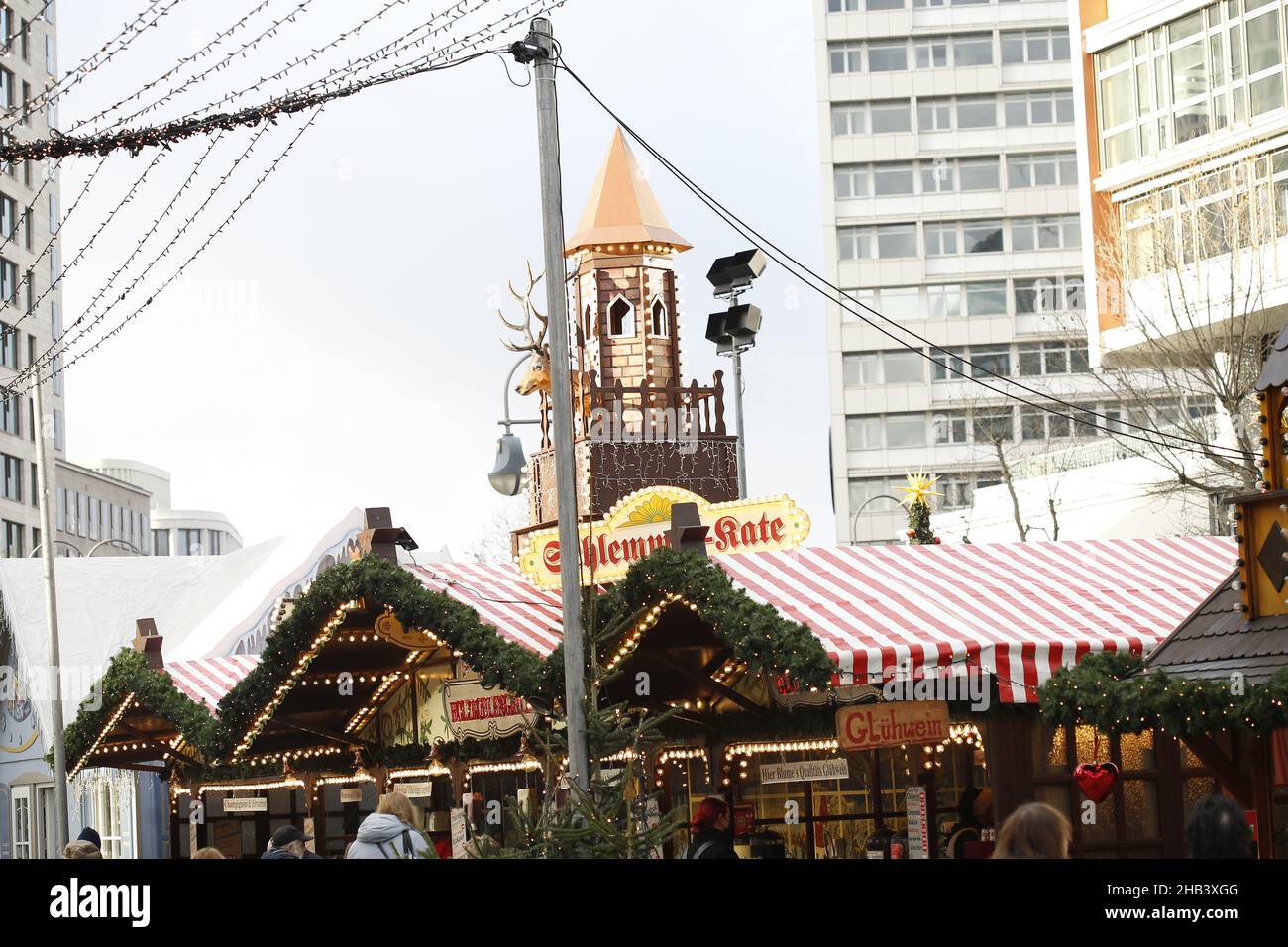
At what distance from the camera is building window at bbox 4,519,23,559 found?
254 feet

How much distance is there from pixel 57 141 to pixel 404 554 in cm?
2116

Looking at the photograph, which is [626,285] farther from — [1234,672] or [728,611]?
[1234,672]

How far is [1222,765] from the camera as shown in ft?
35.1

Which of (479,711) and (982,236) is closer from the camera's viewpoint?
(479,711)

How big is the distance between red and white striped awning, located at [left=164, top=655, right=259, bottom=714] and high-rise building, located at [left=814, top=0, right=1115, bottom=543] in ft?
167

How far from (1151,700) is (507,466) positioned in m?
13.3

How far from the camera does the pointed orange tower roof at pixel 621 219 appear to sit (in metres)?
25.2

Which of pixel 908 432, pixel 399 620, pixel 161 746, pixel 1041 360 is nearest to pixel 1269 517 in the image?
pixel 399 620

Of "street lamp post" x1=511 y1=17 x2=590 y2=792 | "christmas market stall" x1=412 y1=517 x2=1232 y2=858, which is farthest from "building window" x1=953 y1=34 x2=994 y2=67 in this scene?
"street lamp post" x1=511 y1=17 x2=590 y2=792

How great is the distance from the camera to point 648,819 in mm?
16234

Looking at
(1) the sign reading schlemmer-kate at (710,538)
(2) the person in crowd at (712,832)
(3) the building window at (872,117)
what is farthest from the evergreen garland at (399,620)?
(3) the building window at (872,117)

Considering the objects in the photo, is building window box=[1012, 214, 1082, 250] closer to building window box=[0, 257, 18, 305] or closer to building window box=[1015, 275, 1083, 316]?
building window box=[1015, 275, 1083, 316]

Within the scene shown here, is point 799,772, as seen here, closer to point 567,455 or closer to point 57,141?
point 567,455
